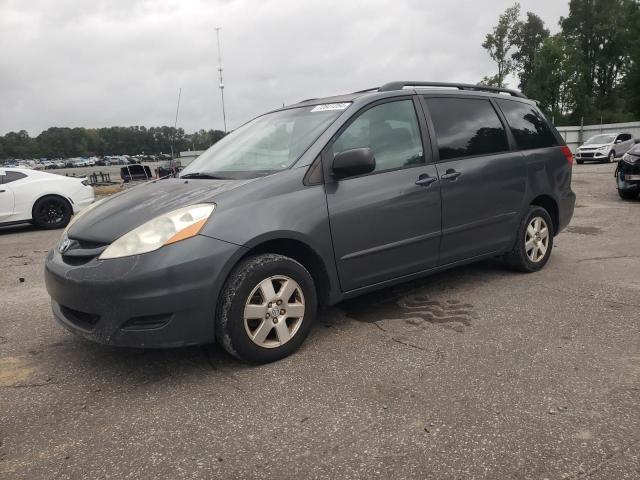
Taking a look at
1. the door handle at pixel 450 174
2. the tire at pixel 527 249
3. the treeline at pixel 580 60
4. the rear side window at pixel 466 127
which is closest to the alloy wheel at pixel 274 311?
the door handle at pixel 450 174

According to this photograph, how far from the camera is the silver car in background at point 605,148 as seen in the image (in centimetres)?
2420

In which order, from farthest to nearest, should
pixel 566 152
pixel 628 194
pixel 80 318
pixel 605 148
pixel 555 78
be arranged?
pixel 555 78 < pixel 605 148 < pixel 628 194 < pixel 566 152 < pixel 80 318

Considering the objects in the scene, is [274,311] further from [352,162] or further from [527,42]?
[527,42]

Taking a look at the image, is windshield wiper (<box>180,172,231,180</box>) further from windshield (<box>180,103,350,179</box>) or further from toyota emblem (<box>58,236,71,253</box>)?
toyota emblem (<box>58,236,71,253</box>)

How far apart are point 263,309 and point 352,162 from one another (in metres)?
1.06

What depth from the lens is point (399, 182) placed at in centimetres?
368

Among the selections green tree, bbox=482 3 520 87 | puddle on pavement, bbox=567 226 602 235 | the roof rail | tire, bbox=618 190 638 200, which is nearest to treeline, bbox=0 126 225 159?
green tree, bbox=482 3 520 87

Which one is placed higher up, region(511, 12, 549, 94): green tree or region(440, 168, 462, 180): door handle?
region(511, 12, 549, 94): green tree

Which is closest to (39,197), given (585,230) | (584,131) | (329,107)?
(329,107)

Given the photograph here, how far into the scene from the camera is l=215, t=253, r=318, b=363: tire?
290 cm

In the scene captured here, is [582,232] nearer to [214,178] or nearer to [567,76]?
[214,178]

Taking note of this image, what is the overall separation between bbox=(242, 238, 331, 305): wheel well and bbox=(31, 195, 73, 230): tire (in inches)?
330

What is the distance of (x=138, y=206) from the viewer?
320 cm

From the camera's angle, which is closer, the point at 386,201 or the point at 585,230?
the point at 386,201
